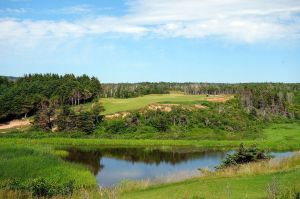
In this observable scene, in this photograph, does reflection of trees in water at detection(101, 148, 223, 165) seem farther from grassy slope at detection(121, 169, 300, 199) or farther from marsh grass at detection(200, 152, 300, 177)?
grassy slope at detection(121, 169, 300, 199)

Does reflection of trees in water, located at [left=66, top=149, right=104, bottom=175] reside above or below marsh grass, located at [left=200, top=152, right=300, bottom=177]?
below

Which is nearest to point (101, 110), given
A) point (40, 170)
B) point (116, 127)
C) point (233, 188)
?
point (116, 127)

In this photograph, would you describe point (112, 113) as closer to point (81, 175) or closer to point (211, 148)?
point (211, 148)

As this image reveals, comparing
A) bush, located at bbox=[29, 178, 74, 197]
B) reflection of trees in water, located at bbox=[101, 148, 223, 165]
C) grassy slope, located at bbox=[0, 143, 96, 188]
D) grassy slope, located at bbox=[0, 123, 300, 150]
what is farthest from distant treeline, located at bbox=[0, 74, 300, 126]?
bush, located at bbox=[29, 178, 74, 197]

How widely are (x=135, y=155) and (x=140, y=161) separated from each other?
13.5ft

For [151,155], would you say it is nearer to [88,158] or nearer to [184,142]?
[88,158]

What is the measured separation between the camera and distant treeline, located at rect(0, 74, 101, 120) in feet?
265

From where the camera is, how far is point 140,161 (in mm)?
44281

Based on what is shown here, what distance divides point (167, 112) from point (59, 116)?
17.8 meters

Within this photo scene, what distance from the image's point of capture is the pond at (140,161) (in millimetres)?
36044

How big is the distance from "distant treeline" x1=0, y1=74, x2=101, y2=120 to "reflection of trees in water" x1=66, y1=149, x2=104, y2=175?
3358cm

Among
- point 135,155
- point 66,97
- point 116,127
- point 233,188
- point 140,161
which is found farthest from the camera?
point 66,97

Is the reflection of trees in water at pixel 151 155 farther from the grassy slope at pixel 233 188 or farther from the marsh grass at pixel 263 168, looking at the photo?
the grassy slope at pixel 233 188

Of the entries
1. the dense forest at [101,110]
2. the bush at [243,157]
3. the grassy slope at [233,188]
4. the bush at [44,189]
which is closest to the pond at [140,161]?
the bush at [243,157]
